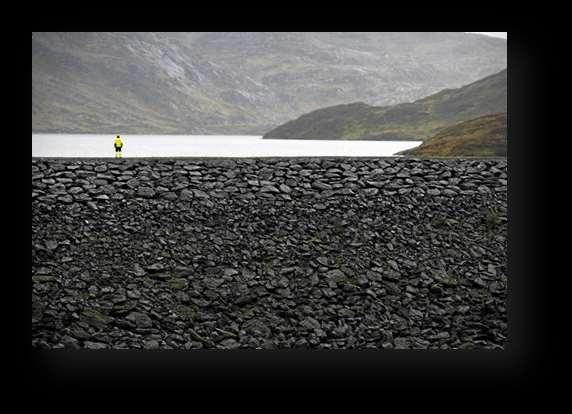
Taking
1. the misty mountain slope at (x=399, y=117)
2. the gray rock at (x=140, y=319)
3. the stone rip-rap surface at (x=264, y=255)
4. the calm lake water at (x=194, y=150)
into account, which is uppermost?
the misty mountain slope at (x=399, y=117)

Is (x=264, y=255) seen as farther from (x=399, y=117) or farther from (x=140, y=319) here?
(x=399, y=117)

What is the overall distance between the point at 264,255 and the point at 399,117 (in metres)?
66.9

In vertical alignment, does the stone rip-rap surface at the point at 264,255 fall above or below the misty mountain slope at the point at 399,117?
below

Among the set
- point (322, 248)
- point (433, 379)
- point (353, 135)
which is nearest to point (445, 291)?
point (322, 248)

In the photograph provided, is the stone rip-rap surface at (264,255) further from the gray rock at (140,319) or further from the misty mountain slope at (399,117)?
the misty mountain slope at (399,117)

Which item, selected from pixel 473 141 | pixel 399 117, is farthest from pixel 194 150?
pixel 399 117

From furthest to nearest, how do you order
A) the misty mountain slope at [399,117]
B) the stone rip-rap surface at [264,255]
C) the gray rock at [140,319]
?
the misty mountain slope at [399,117], the stone rip-rap surface at [264,255], the gray rock at [140,319]

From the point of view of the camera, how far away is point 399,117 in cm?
7688

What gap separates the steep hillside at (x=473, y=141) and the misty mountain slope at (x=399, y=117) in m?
45.1

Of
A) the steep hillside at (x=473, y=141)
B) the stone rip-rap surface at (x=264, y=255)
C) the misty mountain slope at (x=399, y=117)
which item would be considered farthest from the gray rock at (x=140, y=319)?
the misty mountain slope at (x=399, y=117)

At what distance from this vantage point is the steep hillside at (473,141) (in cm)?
2142

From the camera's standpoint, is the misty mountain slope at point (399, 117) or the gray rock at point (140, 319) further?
the misty mountain slope at point (399, 117)

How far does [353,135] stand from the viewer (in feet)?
239

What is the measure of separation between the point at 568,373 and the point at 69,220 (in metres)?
10.00
